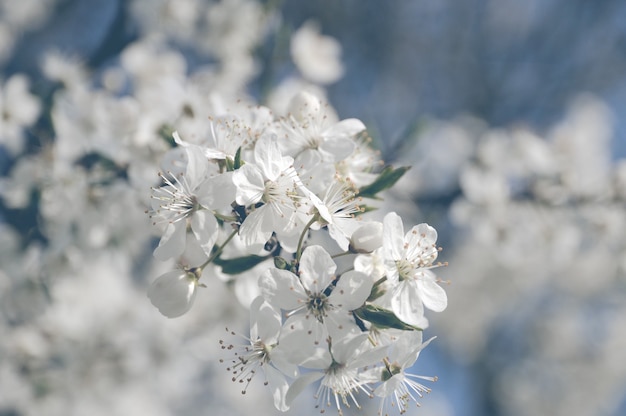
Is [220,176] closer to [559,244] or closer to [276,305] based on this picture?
[276,305]

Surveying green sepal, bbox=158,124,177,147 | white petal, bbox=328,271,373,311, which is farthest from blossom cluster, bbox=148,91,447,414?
green sepal, bbox=158,124,177,147

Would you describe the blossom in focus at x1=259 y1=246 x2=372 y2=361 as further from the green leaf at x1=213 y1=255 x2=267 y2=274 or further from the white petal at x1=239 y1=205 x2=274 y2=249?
the green leaf at x1=213 y1=255 x2=267 y2=274

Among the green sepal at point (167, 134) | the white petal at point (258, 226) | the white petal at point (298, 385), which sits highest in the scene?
the white petal at point (258, 226)

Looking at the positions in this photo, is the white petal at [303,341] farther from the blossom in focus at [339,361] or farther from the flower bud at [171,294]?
the flower bud at [171,294]

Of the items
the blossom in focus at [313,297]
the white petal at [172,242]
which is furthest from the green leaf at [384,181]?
the white petal at [172,242]

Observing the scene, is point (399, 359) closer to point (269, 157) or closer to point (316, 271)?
point (316, 271)

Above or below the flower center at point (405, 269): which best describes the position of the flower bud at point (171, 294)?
below

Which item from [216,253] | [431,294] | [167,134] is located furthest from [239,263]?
[167,134]

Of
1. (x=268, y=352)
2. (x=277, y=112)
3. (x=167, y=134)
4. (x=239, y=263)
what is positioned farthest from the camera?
(x=277, y=112)
